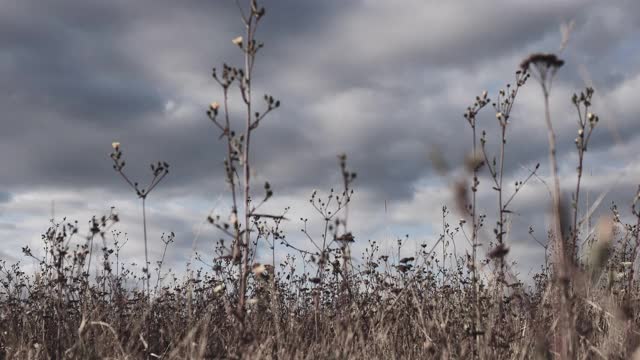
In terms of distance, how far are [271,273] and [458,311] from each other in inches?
67.6

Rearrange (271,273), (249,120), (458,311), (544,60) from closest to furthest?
(544,60) → (249,120) → (271,273) → (458,311)

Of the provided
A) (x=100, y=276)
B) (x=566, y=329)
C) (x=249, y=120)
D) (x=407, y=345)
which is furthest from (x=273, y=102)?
(x=100, y=276)

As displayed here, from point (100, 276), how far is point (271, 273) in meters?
3.52

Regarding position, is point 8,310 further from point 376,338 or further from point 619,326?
point 619,326

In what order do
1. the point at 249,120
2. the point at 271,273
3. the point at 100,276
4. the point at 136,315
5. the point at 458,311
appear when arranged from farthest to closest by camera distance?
the point at 100,276, the point at 136,315, the point at 458,311, the point at 271,273, the point at 249,120

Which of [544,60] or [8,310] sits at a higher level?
[544,60]

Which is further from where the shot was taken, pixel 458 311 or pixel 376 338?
pixel 458 311

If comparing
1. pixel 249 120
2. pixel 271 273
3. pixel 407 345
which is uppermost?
pixel 249 120

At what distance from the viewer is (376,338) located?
175 inches

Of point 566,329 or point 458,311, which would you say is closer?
point 566,329

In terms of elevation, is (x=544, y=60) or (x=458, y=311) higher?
(x=544, y=60)

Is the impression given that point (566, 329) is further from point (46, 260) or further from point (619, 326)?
point (46, 260)

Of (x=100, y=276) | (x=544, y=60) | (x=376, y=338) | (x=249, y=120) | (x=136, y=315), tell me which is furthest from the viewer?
(x=100, y=276)

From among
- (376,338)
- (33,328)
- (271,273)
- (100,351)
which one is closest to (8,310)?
(33,328)
